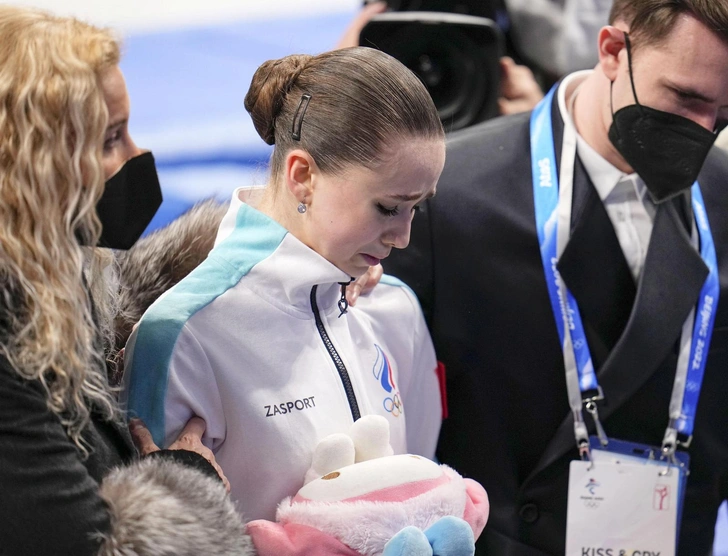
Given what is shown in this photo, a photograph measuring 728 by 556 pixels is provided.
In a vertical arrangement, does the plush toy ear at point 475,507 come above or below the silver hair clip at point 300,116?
below

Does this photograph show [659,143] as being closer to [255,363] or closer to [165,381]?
[255,363]

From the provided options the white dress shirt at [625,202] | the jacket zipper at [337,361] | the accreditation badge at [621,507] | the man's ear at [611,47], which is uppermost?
the man's ear at [611,47]

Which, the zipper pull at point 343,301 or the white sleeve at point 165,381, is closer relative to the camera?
the white sleeve at point 165,381

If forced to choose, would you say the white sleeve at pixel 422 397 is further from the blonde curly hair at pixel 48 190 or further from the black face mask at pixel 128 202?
the blonde curly hair at pixel 48 190

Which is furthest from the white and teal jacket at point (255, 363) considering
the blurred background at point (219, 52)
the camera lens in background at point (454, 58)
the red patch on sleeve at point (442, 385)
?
the blurred background at point (219, 52)

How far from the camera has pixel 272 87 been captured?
1.43 metres

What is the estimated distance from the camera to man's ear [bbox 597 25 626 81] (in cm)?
177

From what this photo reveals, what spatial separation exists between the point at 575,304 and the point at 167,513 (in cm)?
91

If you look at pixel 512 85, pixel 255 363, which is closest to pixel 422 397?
pixel 255 363

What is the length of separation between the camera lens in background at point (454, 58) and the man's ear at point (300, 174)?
1.23 m

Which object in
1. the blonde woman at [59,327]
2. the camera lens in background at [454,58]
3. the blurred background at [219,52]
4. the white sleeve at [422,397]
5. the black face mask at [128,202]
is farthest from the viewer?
the blurred background at [219,52]

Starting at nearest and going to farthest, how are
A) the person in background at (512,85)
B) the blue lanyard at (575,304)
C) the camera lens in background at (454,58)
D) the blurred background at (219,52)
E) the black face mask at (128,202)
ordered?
the black face mask at (128,202) → the blue lanyard at (575,304) → the camera lens in background at (454,58) → the person in background at (512,85) → the blurred background at (219,52)

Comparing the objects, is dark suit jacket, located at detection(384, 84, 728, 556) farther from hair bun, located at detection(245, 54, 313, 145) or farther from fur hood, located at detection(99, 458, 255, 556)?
fur hood, located at detection(99, 458, 255, 556)

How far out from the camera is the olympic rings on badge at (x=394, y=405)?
4.93 ft
